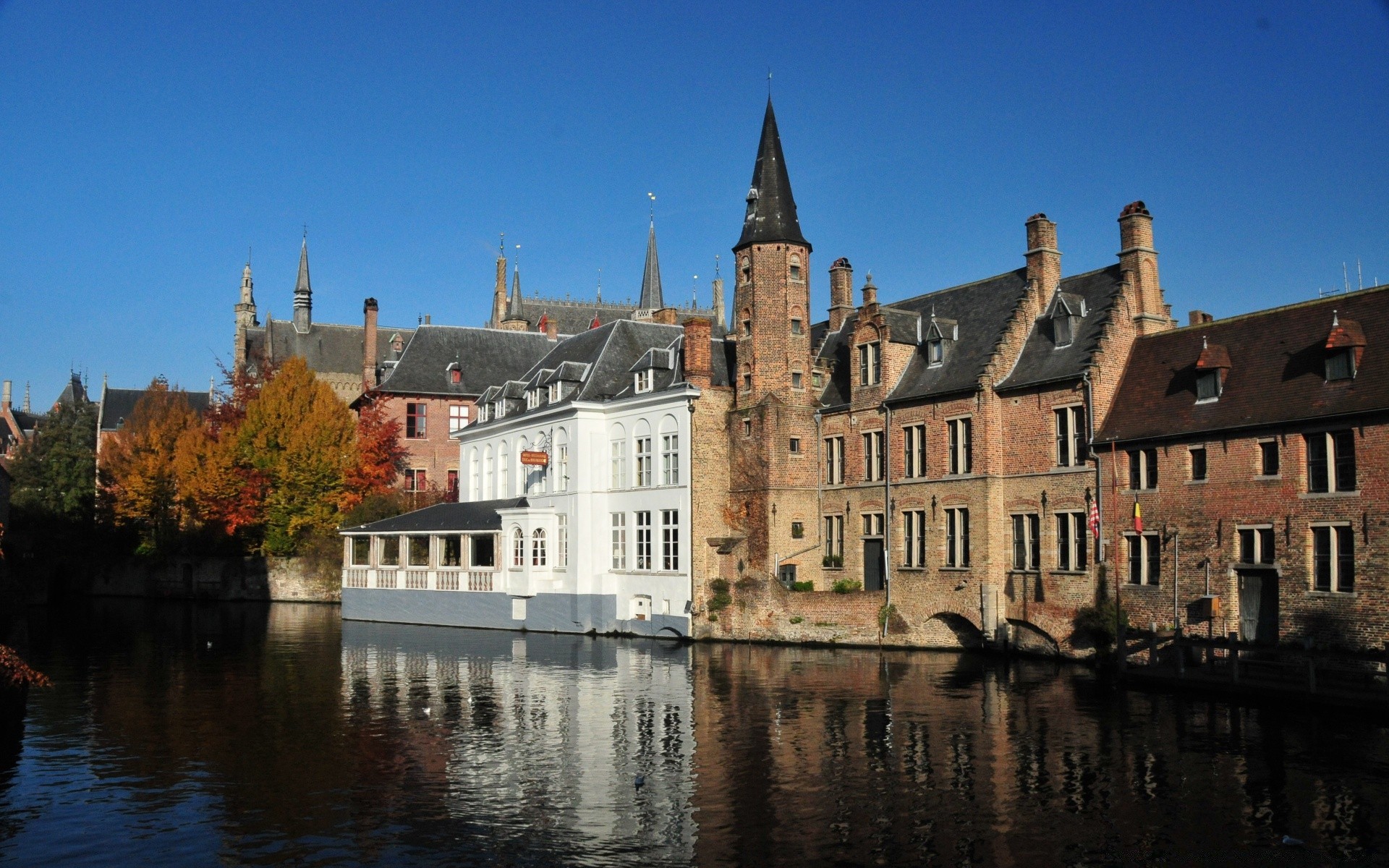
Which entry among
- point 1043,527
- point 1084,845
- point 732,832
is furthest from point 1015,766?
point 1043,527

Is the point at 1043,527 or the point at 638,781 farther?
the point at 1043,527

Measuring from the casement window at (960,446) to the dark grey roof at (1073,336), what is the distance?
1776 millimetres

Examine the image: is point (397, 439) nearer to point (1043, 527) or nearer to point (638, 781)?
point (1043, 527)

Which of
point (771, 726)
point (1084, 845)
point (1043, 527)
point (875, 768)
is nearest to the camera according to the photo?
point (1084, 845)

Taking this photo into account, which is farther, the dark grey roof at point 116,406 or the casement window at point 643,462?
the dark grey roof at point 116,406

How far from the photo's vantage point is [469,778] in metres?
20.2

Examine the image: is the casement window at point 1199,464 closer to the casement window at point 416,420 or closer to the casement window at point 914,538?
the casement window at point 914,538

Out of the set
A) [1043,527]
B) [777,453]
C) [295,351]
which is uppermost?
[295,351]

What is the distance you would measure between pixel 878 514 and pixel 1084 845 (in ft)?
80.4

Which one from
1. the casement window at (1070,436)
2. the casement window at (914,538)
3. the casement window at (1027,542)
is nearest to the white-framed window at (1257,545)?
the casement window at (1070,436)

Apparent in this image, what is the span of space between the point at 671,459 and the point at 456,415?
1122 inches

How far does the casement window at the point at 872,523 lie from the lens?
132 feet

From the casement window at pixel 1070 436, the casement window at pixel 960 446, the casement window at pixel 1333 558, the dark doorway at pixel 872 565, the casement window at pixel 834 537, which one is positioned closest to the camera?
the casement window at pixel 1333 558

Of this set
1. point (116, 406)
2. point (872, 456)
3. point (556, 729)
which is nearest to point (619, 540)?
point (872, 456)
